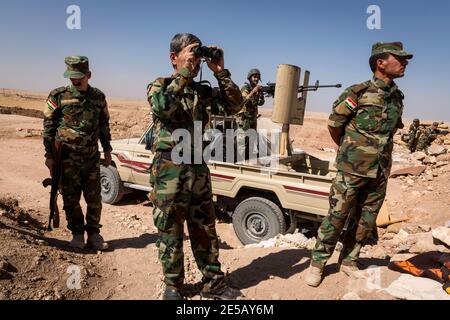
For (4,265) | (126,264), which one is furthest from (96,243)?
(4,265)

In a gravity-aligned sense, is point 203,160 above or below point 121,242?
above

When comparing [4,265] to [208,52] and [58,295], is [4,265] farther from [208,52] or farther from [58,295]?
[208,52]

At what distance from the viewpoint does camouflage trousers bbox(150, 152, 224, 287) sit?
2568mm

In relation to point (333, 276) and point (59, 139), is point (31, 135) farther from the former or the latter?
point (333, 276)

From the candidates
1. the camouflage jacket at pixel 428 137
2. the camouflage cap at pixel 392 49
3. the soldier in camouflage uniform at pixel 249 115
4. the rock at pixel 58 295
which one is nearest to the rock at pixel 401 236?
the soldier in camouflage uniform at pixel 249 115

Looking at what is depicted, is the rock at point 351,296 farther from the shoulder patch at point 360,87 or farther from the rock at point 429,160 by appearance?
the rock at point 429,160

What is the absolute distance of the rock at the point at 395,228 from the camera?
5802mm

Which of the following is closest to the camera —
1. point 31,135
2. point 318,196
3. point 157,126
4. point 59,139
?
point 157,126

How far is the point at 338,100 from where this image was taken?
298 centimetres

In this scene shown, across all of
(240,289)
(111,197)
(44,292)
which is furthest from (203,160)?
(111,197)

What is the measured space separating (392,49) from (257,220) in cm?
287

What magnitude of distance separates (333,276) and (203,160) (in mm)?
1610

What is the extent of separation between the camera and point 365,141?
2.89 meters

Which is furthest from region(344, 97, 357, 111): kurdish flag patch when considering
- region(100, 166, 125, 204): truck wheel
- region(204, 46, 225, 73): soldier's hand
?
region(100, 166, 125, 204): truck wheel
